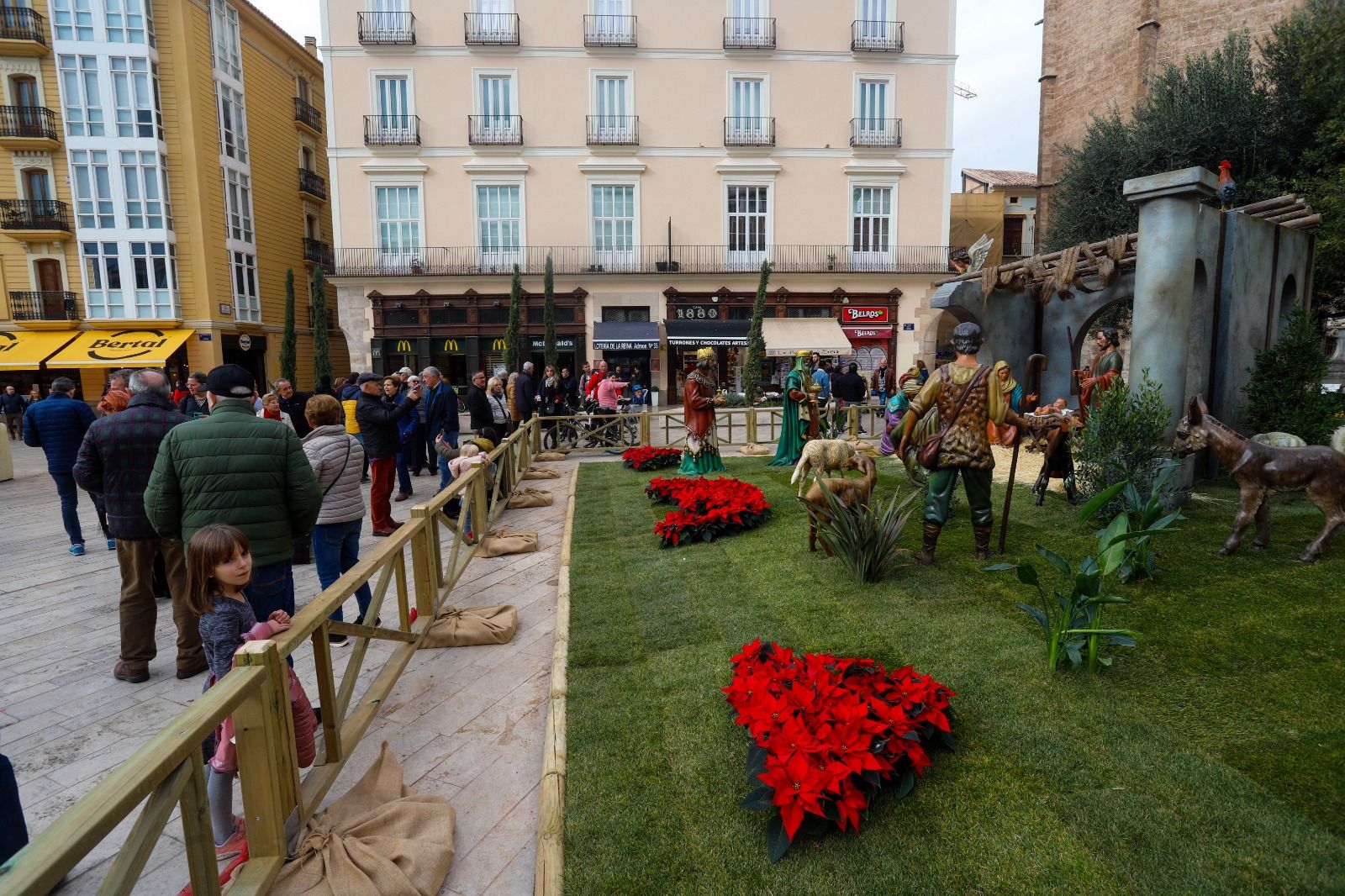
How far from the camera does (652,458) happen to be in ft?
36.4

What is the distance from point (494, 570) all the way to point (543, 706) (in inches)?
109

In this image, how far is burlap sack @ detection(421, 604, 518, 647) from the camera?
505 centimetres

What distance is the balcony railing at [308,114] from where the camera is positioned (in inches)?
1132

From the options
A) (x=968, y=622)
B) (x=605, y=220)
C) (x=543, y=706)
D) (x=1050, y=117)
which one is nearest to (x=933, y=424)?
(x=968, y=622)

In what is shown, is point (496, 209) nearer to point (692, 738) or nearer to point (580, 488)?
point (580, 488)

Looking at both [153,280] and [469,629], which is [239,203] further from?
[469,629]

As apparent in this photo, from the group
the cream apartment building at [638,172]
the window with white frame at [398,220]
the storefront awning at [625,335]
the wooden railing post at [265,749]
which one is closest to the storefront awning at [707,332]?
the cream apartment building at [638,172]

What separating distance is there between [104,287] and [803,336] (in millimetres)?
23720

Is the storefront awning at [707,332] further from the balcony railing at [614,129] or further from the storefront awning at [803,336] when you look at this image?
the balcony railing at [614,129]

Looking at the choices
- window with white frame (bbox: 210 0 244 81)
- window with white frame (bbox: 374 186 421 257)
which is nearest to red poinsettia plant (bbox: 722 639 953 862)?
window with white frame (bbox: 374 186 421 257)

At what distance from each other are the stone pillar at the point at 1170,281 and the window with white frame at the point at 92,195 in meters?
28.7

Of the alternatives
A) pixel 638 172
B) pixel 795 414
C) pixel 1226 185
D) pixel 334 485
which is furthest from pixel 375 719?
pixel 638 172

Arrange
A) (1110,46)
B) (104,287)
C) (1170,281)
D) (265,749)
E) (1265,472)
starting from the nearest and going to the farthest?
1. (265,749)
2. (1265,472)
3. (1170,281)
4. (104,287)
5. (1110,46)

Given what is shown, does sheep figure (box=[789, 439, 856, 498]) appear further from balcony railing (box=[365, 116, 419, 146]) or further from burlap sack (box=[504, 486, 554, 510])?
balcony railing (box=[365, 116, 419, 146])
